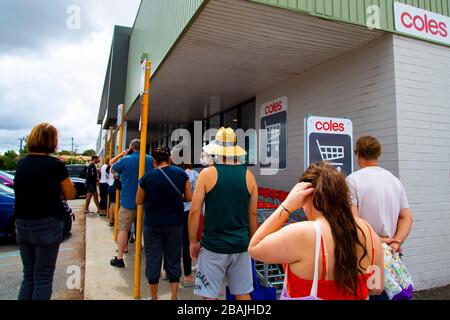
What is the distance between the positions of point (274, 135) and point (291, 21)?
3293 mm

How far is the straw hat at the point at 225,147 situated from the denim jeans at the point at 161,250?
3.41ft

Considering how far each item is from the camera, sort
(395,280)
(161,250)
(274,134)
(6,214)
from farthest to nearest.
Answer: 1. (274,134)
2. (6,214)
3. (161,250)
4. (395,280)

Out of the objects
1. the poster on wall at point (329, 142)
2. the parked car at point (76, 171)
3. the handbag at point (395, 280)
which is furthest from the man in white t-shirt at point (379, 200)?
the parked car at point (76, 171)

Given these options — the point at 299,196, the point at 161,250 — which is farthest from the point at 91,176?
the point at 299,196

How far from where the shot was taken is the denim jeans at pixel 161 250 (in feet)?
10.2

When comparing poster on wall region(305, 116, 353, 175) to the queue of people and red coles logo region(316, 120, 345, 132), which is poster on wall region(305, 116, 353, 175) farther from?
the queue of people

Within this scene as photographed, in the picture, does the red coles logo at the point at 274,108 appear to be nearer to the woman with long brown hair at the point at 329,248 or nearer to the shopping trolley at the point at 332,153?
the shopping trolley at the point at 332,153

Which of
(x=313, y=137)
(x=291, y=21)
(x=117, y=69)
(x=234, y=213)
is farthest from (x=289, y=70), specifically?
(x=117, y=69)

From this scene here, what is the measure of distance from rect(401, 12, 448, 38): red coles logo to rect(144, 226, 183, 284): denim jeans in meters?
4.39

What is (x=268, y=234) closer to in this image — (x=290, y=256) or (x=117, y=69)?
(x=290, y=256)

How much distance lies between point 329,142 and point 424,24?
117 inches

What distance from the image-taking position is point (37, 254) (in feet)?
8.41

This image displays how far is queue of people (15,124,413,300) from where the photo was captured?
138 centimetres

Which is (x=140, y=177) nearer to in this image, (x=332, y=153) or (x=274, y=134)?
(x=332, y=153)
